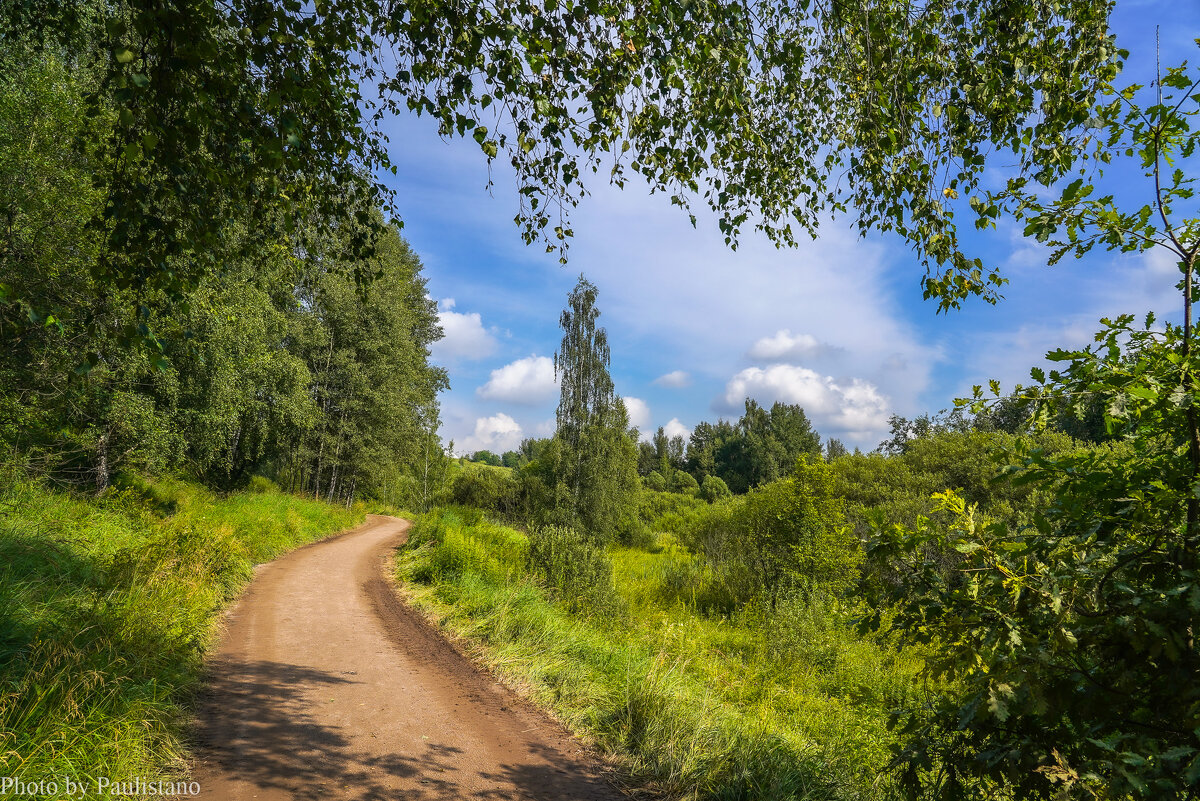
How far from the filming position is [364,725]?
5.14m

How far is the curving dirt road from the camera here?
4.21 m

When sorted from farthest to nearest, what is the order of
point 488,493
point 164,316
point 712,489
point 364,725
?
1. point 712,489
2. point 488,493
3. point 364,725
4. point 164,316

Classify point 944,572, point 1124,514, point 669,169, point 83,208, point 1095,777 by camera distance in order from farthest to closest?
1. point 83,208
2. point 669,169
3. point 944,572
4. point 1124,514
5. point 1095,777

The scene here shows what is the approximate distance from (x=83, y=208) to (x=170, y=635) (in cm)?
772

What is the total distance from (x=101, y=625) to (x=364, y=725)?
2667 mm

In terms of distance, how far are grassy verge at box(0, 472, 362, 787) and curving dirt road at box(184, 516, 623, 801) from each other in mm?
416


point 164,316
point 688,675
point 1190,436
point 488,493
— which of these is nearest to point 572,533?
point 688,675

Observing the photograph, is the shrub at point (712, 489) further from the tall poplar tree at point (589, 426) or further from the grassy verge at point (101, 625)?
the grassy verge at point (101, 625)

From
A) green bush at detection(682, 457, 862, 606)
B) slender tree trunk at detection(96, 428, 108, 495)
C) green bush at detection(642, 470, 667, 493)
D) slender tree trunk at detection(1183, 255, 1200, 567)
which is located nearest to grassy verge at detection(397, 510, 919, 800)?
green bush at detection(682, 457, 862, 606)

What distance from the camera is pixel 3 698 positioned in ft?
11.4

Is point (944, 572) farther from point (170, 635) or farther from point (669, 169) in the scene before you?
point (170, 635)

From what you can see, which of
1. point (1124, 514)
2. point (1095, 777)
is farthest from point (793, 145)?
point (1095, 777)

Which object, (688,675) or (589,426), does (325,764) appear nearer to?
(688,675)

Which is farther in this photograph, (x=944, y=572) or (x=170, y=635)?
(x=170, y=635)
